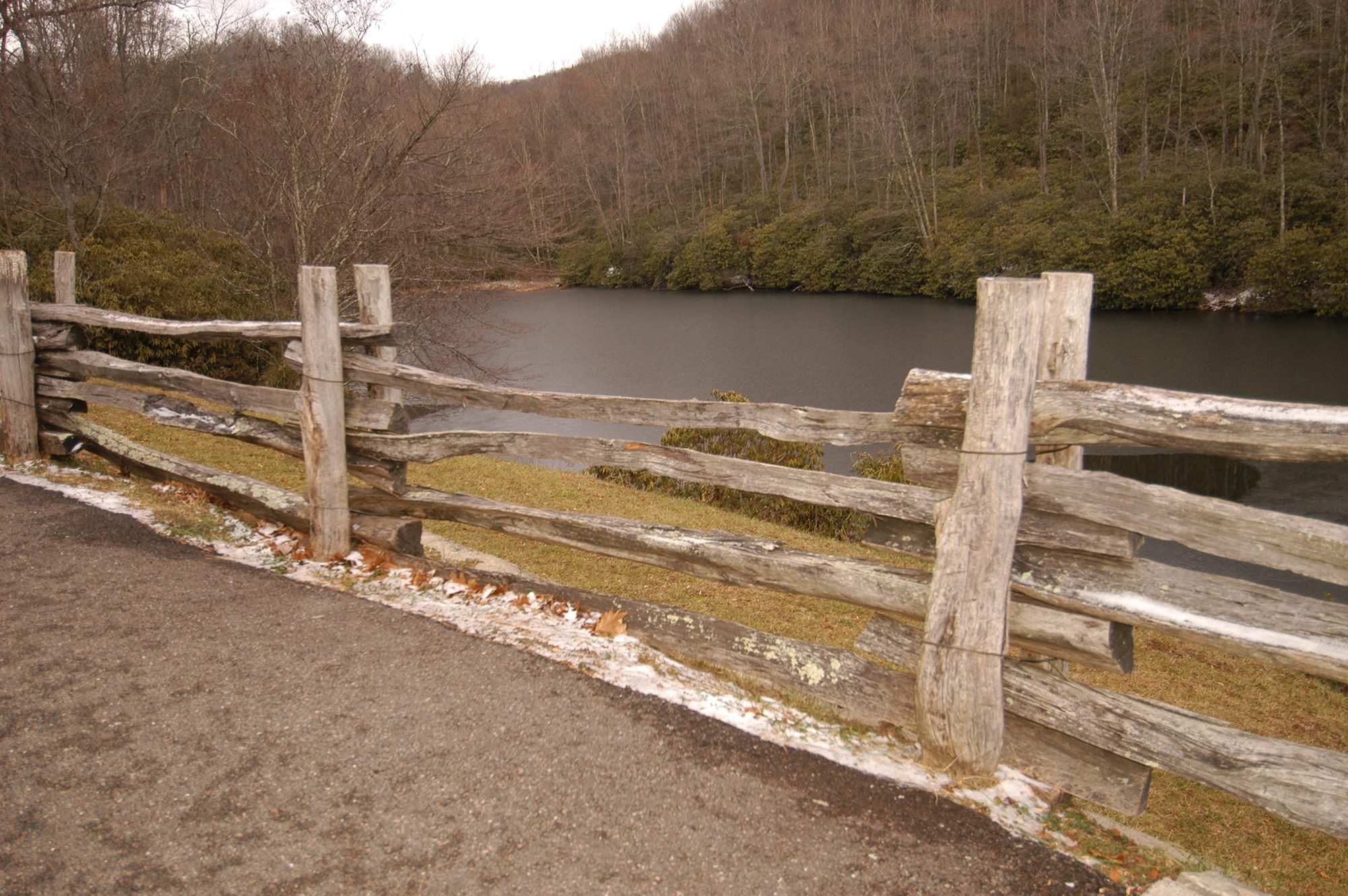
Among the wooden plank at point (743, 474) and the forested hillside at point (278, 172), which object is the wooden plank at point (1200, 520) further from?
the forested hillside at point (278, 172)

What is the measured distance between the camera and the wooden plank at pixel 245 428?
5.39m

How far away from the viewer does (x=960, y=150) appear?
2564 inches

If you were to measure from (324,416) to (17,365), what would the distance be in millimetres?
3544

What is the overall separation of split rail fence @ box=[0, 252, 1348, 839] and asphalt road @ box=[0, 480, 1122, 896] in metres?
0.47

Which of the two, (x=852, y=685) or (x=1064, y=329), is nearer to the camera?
(x=1064, y=329)

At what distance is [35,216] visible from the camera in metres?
16.3

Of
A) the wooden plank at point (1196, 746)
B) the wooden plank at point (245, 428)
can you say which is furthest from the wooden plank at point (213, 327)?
the wooden plank at point (1196, 746)

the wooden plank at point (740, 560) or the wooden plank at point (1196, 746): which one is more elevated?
the wooden plank at point (740, 560)

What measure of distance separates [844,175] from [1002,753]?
229ft

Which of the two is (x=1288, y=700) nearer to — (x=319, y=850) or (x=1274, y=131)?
(x=319, y=850)

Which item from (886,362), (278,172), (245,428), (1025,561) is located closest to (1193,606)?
(1025,561)

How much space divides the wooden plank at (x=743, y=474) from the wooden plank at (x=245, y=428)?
0.37 feet

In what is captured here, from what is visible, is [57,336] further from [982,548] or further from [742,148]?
[742,148]

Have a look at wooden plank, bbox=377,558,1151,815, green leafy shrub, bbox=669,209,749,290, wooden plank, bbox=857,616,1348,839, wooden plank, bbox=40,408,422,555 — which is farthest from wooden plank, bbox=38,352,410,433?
green leafy shrub, bbox=669,209,749,290
